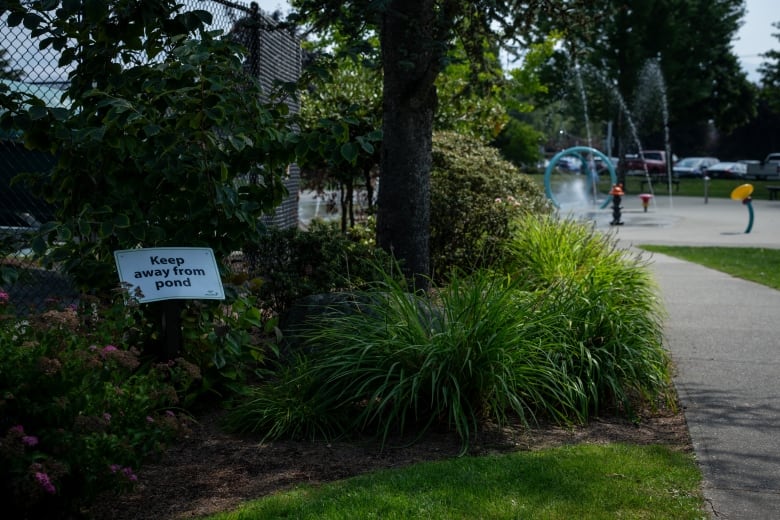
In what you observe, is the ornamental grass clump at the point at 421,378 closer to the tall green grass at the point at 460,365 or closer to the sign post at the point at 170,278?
the tall green grass at the point at 460,365

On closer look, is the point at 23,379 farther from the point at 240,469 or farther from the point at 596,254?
the point at 596,254

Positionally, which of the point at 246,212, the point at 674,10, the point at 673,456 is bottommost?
→ the point at 673,456

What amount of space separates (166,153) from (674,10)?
4611cm

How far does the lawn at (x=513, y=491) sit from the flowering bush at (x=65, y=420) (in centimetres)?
54

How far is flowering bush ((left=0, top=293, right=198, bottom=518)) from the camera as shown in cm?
345

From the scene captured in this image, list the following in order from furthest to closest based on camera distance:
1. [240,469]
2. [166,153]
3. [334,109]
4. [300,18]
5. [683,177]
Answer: [683,177] < [334,109] < [300,18] < [166,153] < [240,469]

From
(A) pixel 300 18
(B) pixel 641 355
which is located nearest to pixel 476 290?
(B) pixel 641 355

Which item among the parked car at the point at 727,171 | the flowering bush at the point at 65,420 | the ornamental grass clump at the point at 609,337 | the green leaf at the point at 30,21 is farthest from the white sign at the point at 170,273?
the parked car at the point at 727,171

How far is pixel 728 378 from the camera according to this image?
6.35 m

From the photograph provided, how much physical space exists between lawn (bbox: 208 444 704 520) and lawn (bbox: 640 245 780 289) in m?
7.43

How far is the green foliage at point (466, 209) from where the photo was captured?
382 inches

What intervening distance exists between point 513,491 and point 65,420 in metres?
1.94

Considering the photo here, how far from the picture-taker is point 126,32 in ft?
16.8

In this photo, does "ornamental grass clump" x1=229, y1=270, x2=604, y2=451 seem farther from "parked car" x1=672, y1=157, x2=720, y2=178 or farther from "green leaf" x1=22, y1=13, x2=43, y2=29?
"parked car" x1=672, y1=157, x2=720, y2=178
